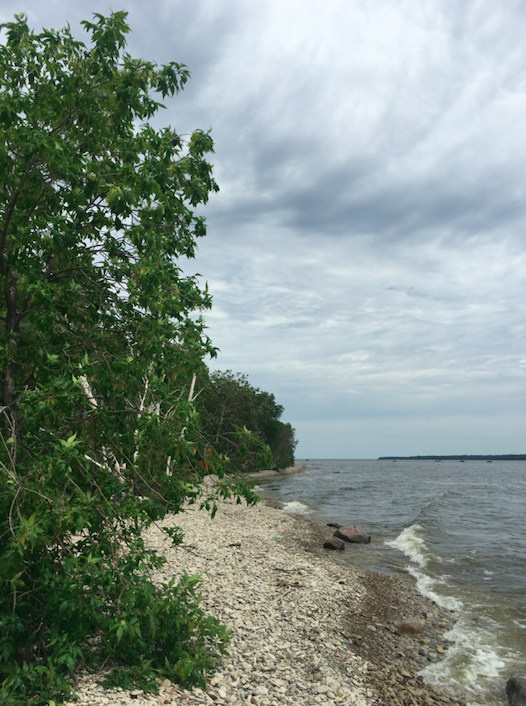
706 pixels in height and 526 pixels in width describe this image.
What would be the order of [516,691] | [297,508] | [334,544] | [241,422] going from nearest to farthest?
[516,691]
[334,544]
[297,508]
[241,422]

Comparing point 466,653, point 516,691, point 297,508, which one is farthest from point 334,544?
point 297,508

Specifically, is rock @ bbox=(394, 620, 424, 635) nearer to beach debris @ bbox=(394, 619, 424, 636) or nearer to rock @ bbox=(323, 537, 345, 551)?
beach debris @ bbox=(394, 619, 424, 636)

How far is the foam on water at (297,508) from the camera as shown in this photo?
35.9m

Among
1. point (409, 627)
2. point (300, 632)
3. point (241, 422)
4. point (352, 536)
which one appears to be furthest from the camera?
point (241, 422)

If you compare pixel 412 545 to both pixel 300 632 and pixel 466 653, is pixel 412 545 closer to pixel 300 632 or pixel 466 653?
pixel 466 653

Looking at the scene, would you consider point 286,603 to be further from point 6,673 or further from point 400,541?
point 400,541

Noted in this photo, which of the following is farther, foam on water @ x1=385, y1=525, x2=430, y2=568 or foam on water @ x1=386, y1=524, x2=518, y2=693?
foam on water @ x1=385, y1=525, x2=430, y2=568

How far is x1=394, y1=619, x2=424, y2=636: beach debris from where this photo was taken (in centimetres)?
1156

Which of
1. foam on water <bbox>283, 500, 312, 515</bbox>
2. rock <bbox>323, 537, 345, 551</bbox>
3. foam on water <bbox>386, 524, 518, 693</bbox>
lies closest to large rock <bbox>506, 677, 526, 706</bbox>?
foam on water <bbox>386, 524, 518, 693</bbox>

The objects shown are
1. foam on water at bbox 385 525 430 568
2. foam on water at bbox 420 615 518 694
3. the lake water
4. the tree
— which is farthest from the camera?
foam on water at bbox 385 525 430 568

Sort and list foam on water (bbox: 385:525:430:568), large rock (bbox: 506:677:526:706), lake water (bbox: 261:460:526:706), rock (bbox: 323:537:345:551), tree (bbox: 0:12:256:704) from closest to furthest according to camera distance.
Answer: tree (bbox: 0:12:256:704) < large rock (bbox: 506:677:526:706) < lake water (bbox: 261:460:526:706) < foam on water (bbox: 385:525:430:568) < rock (bbox: 323:537:345:551)

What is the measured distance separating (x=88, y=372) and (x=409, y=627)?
36.5 ft

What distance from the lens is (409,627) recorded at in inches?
460

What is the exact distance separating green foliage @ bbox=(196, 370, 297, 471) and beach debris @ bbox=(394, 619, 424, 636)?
573 cm
